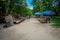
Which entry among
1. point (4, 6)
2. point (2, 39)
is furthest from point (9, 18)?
point (2, 39)

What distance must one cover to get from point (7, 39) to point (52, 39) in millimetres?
2792

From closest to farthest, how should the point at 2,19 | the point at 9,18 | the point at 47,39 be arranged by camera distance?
the point at 47,39 < the point at 9,18 < the point at 2,19

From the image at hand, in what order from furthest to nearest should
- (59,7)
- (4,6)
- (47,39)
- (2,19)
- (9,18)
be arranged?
(59,7), (4,6), (2,19), (9,18), (47,39)

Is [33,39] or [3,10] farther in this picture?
[3,10]

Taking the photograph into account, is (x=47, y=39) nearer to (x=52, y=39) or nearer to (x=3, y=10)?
(x=52, y=39)

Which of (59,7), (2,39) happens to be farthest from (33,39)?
(59,7)

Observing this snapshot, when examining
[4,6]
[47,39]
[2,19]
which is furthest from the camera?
[4,6]

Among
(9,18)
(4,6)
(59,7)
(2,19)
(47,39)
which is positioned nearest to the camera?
(47,39)

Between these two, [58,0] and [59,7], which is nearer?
[58,0]

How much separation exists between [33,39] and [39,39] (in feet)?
1.21

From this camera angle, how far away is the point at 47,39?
10.4 m

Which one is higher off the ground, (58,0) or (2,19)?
(58,0)

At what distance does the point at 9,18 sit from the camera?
24703 mm

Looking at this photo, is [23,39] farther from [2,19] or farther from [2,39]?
[2,19]
